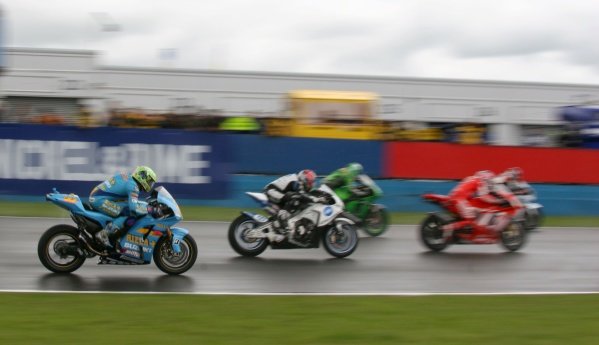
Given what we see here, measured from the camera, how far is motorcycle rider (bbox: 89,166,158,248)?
11.1 metres

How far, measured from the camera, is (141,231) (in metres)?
11.3

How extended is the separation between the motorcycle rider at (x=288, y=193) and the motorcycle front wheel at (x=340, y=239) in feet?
2.03

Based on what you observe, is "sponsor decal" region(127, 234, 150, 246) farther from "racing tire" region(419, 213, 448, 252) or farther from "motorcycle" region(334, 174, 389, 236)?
"motorcycle" region(334, 174, 389, 236)

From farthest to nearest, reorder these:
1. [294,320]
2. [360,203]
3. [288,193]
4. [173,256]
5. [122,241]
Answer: [360,203] < [288,193] < [173,256] < [122,241] < [294,320]

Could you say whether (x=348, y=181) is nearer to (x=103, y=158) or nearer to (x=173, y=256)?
(x=103, y=158)

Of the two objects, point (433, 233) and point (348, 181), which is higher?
point (348, 181)

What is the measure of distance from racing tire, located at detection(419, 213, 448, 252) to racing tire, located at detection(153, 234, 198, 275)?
4761 mm

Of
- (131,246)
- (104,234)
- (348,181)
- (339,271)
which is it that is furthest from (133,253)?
(348,181)

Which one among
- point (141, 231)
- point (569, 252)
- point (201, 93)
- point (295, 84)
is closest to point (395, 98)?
point (295, 84)

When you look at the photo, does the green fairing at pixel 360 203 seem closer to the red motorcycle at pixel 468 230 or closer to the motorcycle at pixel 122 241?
Answer: the red motorcycle at pixel 468 230

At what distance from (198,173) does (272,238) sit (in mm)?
7316

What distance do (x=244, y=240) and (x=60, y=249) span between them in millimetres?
3211

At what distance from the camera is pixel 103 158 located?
20.3 m

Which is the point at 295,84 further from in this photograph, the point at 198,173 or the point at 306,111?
the point at 198,173
